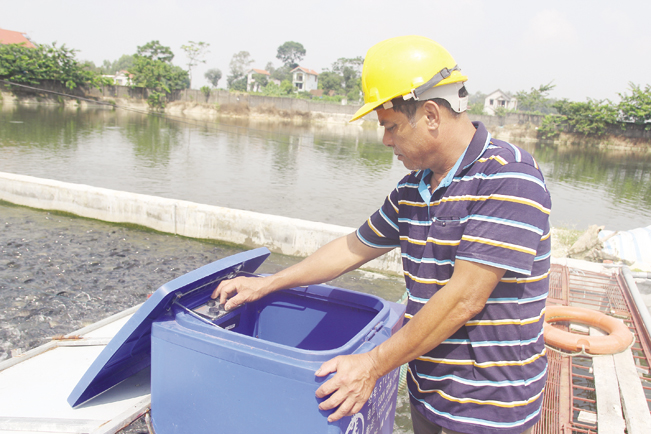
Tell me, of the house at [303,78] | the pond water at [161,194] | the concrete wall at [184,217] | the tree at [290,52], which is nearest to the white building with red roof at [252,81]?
the house at [303,78]

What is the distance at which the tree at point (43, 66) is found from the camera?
4009 centimetres

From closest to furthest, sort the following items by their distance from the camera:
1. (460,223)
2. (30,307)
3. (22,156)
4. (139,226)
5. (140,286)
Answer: (460,223), (30,307), (140,286), (139,226), (22,156)

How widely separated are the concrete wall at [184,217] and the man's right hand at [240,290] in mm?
3707

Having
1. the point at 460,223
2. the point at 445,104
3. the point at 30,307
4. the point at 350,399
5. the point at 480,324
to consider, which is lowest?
the point at 30,307

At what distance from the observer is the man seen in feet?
4.14

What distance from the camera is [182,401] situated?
174cm

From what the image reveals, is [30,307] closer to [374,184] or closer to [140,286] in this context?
[140,286]

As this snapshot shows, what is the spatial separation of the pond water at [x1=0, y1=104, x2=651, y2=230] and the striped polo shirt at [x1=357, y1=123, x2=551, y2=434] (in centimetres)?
745

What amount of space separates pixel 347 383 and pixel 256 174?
12.4 metres

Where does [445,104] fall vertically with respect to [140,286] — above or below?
above

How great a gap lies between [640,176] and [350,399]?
23.9 m

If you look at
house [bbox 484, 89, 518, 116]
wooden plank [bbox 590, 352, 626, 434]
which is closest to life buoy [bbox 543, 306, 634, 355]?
wooden plank [bbox 590, 352, 626, 434]

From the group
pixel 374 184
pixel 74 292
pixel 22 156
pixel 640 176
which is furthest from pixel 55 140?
pixel 640 176

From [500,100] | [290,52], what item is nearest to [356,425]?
[500,100]
